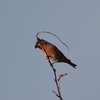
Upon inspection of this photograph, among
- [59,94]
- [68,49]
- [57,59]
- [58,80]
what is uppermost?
[57,59]

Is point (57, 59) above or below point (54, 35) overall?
above

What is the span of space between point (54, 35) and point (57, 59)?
285cm

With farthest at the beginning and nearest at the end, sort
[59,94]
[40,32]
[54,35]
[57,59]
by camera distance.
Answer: [57,59] → [40,32] → [54,35] → [59,94]

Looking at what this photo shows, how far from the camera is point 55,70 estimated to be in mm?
2416

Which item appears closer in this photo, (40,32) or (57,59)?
(40,32)

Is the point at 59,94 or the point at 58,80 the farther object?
the point at 58,80

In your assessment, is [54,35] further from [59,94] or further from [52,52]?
[52,52]

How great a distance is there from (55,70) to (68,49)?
0.79 ft

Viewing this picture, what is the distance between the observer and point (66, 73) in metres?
2.40

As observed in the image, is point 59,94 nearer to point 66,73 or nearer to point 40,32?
point 66,73

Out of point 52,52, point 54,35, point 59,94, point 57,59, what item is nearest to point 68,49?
point 54,35

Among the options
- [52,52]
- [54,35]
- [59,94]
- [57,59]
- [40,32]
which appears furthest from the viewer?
[57,59]

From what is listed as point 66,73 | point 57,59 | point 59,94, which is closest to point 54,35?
point 66,73

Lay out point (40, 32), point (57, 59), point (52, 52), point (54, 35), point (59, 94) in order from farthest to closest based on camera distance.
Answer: point (57, 59)
point (52, 52)
point (40, 32)
point (54, 35)
point (59, 94)
